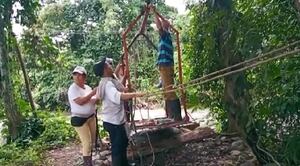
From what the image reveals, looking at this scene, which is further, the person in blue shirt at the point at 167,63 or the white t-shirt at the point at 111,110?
the person in blue shirt at the point at 167,63

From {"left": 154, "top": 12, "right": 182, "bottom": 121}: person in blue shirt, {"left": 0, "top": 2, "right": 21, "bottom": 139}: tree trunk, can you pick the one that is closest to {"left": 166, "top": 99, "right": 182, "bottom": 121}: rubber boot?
{"left": 154, "top": 12, "right": 182, "bottom": 121}: person in blue shirt

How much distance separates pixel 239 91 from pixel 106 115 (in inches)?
50.0

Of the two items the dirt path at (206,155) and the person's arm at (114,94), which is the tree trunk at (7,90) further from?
the person's arm at (114,94)

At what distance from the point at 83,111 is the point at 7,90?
3442mm

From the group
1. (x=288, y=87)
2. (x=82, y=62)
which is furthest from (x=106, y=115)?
(x=82, y=62)

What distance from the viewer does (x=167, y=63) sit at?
5.18 metres

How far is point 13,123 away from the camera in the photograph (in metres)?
7.89

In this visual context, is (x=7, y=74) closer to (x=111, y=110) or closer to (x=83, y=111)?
(x=83, y=111)

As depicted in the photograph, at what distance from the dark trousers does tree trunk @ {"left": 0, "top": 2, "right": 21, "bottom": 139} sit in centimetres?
397

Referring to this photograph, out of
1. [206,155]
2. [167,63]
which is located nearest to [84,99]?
[167,63]

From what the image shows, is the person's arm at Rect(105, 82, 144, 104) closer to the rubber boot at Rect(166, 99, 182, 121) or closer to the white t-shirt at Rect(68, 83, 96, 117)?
the white t-shirt at Rect(68, 83, 96, 117)

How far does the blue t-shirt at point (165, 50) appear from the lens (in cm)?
508

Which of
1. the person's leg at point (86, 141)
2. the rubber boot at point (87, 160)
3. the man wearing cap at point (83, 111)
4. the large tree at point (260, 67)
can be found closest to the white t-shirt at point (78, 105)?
the man wearing cap at point (83, 111)

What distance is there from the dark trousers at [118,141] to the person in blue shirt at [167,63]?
0.92 metres
